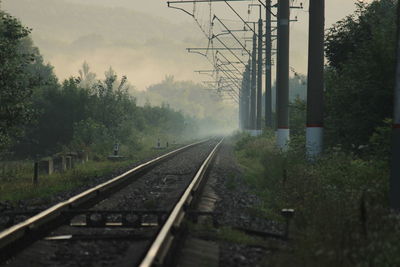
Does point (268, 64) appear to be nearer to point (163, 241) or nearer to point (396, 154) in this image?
point (396, 154)

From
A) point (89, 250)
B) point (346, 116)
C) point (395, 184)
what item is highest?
point (346, 116)

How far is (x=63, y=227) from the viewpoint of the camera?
28.0 ft

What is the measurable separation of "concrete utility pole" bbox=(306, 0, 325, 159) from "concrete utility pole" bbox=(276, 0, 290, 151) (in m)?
6.07

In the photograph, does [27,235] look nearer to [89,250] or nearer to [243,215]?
[89,250]

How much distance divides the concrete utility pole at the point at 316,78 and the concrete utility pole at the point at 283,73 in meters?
6.07

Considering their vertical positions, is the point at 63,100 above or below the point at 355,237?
above

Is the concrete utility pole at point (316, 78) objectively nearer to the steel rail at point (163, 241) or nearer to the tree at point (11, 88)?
the steel rail at point (163, 241)

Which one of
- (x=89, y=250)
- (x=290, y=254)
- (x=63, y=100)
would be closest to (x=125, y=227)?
(x=89, y=250)

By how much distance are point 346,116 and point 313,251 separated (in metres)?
11.2

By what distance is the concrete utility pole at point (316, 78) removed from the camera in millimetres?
17281

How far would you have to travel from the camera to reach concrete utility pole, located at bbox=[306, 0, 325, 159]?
1728cm

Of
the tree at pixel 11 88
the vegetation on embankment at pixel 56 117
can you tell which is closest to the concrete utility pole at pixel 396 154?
the vegetation on embankment at pixel 56 117

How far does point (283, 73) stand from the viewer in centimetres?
2427

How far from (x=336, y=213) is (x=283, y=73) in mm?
16957
